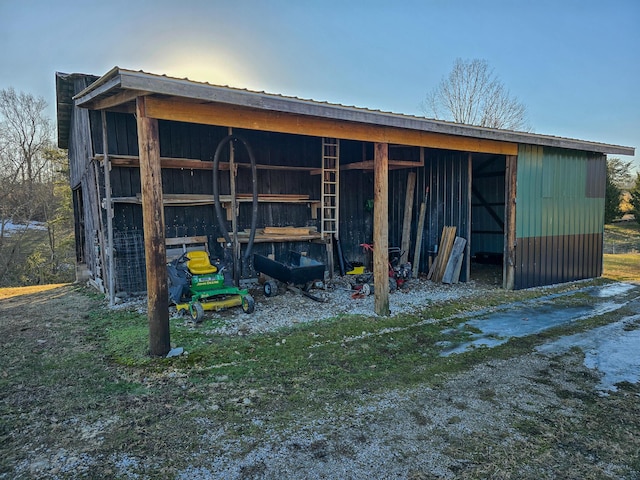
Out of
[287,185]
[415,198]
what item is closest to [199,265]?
[287,185]

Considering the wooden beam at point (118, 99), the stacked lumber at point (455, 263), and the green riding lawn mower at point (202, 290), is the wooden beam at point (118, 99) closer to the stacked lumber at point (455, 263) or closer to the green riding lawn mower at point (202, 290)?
the green riding lawn mower at point (202, 290)

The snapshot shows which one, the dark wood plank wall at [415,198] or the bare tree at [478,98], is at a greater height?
the bare tree at [478,98]

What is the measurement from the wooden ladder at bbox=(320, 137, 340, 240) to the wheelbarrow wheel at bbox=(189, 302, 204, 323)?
325 cm

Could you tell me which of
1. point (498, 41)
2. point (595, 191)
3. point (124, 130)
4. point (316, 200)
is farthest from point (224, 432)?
point (498, 41)

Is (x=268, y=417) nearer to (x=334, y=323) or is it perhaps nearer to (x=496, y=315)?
(x=334, y=323)

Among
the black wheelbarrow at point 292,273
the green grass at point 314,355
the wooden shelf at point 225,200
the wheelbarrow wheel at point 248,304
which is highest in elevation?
the wooden shelf at point 225,200

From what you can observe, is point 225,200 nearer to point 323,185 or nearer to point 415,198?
point 323,185

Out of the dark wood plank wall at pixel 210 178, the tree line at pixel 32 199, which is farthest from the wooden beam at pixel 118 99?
the tree line at pixel 32 199

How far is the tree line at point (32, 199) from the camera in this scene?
16.2 m

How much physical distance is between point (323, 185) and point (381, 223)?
264 cm

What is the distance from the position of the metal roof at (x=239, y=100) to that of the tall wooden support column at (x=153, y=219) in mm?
332

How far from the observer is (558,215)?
7.90m

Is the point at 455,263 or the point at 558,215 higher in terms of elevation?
the point at 558,215

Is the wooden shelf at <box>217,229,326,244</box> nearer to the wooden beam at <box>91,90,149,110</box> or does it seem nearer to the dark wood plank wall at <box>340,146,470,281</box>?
the dark wood plank wall at <box>340,146,470,281</box>
